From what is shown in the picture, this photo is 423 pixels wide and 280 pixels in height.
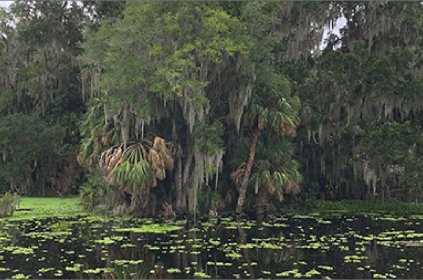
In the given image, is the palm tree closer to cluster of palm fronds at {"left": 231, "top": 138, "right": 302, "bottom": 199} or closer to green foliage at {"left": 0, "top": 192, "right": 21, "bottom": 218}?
cluster of palm fronds at {"left": 231, "top": 138, "right": 302, "bottom": 199}

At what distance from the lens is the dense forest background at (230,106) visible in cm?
2155

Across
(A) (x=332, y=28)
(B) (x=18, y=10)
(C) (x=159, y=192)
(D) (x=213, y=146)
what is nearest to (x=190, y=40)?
(D) (x=213, y=146)

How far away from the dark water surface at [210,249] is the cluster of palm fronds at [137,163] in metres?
1.44

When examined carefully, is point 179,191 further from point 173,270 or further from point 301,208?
point 173,270

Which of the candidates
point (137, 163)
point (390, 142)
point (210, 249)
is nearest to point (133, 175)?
point (137, 163)

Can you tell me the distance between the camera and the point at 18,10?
3164 cm

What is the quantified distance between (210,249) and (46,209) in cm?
1138

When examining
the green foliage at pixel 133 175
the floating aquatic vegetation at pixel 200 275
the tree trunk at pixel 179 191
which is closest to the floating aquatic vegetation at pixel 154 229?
the green foliage at pixel 133 175

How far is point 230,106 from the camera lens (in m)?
23.3

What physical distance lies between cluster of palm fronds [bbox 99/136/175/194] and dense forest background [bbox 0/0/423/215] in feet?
0.19

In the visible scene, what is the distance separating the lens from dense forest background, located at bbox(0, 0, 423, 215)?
21.5m

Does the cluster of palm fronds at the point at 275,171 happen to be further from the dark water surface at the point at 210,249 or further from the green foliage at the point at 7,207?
the green foliage at the point at 7,207

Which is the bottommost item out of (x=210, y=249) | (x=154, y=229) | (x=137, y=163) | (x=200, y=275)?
(x=200, y=275)

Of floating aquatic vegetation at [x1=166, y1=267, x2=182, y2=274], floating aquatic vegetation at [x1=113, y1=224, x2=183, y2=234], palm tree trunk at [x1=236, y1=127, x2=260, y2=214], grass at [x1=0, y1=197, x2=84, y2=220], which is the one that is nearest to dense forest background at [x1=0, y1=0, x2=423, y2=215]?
palm tree trunk at [x1=236, y1=127, x2=260, y2=214]
